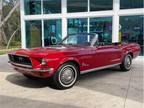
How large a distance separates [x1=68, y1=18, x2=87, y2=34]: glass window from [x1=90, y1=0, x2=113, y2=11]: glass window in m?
0.86

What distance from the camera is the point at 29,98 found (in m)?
5.27

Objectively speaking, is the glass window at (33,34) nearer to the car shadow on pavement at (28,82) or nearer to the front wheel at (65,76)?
the car shadow on pavement at (28,82)

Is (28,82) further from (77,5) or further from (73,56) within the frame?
(77,5)

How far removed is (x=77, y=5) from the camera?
43.3 ft

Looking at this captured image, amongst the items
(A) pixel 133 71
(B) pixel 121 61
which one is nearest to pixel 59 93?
(B) pixel 121 61

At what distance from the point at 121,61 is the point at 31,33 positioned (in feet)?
26.4

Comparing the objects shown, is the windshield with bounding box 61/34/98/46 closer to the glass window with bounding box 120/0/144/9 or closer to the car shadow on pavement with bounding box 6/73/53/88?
the car shadow on pavement with bounding box 6/73/53/88

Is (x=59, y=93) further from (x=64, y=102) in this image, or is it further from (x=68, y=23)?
(x=68, y=23)

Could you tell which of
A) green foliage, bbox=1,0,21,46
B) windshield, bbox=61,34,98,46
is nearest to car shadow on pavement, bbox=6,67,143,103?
windshield, bbox=61,34,98,46

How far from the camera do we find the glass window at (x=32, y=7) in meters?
14.3

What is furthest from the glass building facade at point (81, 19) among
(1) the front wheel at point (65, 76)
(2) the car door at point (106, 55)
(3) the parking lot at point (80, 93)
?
(1) the front wheel at point (65, 76)

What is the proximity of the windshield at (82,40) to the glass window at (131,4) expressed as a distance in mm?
5456

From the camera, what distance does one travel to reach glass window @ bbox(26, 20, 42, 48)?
14.3 meters

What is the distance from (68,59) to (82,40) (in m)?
1.42
